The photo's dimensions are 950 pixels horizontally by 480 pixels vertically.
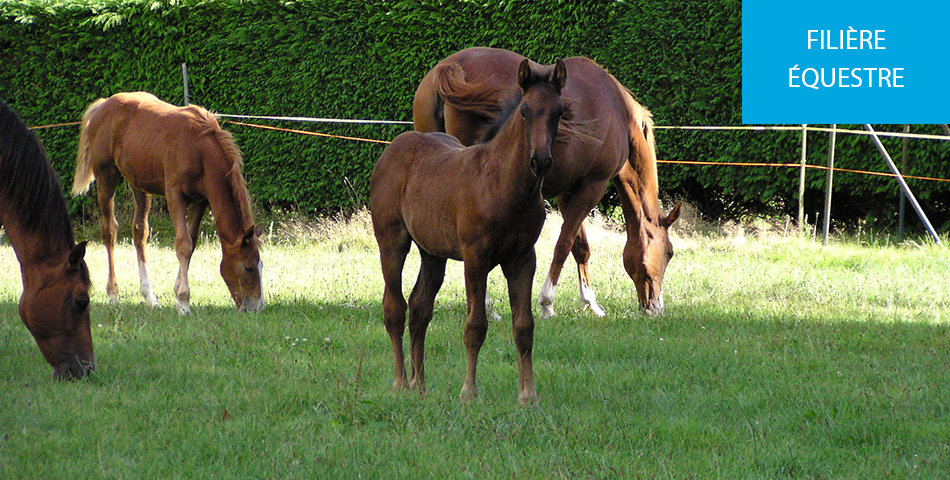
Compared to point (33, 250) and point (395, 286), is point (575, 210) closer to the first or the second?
point (395, 286)

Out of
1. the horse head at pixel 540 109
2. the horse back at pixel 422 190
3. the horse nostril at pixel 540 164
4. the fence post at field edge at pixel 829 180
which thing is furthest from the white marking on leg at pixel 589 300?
the fence post at field edge at pixel 829 180

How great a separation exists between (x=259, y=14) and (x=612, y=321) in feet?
28.1

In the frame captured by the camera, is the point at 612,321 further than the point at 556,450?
Yes

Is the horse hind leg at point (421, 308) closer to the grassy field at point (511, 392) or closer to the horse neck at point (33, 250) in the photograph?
the grassy field at point (511, 392)

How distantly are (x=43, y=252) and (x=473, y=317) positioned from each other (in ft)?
7.91

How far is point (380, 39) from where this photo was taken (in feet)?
40.7

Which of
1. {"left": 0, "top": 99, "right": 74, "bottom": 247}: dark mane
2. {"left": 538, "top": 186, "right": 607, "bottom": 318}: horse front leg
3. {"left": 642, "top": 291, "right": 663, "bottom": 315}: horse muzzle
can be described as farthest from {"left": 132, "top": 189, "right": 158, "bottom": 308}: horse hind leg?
{"left": 642, "top": 291, "right": 663, "bottom": 315}: horse muzzle

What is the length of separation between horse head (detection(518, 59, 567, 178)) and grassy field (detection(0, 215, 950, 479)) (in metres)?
1.15

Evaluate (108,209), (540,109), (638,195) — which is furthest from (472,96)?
(108,209)

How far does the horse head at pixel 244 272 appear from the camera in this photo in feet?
23.1

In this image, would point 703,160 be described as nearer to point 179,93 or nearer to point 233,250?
point 233,250

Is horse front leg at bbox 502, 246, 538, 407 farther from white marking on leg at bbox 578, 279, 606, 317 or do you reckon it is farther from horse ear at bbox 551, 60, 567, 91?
white marking on leg at bbox 578, 279, 606, 317

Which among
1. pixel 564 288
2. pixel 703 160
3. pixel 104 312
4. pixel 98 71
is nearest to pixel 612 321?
pixel 564 288

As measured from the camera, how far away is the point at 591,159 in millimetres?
5938
